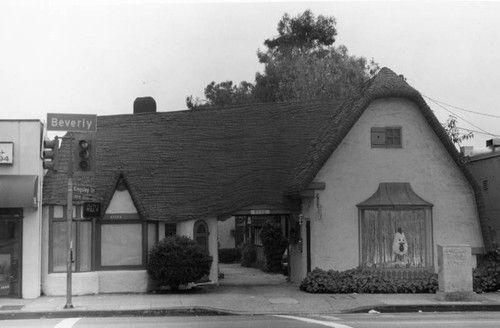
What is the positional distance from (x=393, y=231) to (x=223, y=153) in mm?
6447

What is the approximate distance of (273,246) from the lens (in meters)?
31.9

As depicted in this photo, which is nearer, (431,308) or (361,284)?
(431,308)

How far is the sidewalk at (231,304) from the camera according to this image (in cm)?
1725

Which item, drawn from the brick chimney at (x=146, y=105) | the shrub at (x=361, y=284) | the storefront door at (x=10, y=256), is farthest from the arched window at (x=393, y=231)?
the brick chimney at (x=146, y=105)

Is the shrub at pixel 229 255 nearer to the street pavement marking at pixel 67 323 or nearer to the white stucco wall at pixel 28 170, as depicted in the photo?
the white stucco wall at pixel 28 170

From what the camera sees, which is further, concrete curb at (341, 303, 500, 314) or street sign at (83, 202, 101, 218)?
street sign at (83, 202, 101, 218)

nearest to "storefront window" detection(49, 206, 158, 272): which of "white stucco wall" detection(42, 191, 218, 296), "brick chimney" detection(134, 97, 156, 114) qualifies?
"white stucco wall" detection(42, 191, 218, 296)

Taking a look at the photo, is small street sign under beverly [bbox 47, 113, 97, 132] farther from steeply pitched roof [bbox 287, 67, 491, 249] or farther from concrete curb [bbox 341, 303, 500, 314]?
concrete curb [bbox 341, 303, 500, 314]

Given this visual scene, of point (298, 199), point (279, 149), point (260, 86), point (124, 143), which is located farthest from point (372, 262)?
point (260, 86)

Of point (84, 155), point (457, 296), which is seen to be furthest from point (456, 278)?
point (84, 155)

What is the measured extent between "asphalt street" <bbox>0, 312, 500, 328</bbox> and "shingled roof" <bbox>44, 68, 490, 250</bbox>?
5.88m

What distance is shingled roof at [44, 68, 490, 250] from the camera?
866 inches

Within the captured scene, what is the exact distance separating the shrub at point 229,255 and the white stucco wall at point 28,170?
2298cm

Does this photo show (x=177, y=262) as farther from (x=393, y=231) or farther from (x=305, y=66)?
(x=305, y=66)
